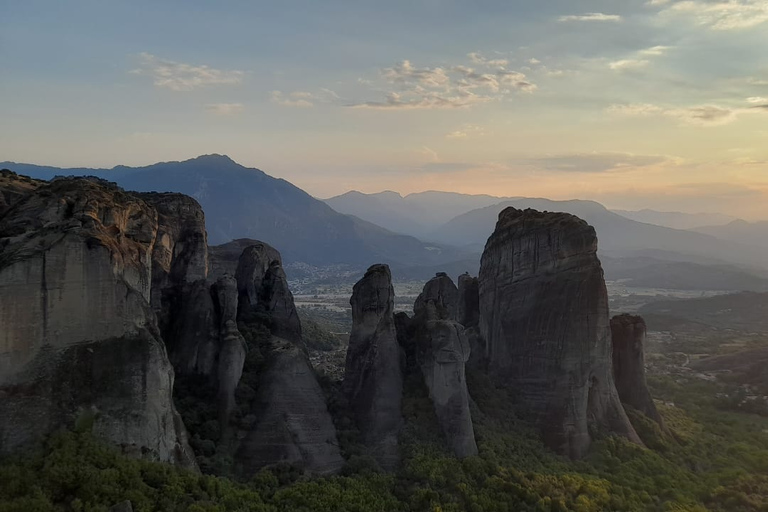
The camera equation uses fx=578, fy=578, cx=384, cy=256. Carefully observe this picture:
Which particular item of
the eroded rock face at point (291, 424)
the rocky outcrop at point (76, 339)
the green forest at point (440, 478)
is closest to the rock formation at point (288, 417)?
the eroded rock face at point (291, 424)

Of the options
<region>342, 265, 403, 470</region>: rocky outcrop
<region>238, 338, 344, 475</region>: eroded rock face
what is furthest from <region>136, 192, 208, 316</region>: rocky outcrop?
<region>342, 265, 403, 470</region>: rocky outcrop

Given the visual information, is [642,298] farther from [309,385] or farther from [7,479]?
[7,479]

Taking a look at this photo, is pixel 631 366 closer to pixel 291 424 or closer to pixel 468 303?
pixel 468 303

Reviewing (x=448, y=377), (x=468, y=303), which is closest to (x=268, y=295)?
(x=448, y=377)

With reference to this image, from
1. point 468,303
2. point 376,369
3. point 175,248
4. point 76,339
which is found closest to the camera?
point 76,339

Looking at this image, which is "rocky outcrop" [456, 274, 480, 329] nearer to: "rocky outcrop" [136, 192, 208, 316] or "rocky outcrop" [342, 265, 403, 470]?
"rocky outcrop" [342, 265, 403, 470]
